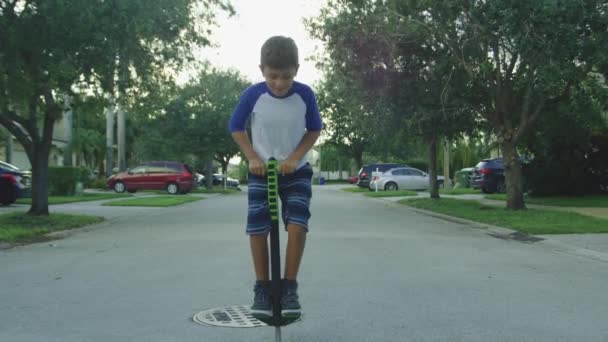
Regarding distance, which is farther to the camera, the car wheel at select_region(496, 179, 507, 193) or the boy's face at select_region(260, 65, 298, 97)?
the car wheel at select_region(496, 179, 507, 193)

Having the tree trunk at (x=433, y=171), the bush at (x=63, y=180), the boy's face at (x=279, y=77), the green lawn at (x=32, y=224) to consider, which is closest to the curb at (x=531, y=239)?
the boy's face at (x=279, y=77)

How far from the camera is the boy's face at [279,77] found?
12.1ft

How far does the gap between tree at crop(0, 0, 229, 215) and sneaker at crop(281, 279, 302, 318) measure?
8.89 meters

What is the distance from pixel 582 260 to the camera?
8.26 meters

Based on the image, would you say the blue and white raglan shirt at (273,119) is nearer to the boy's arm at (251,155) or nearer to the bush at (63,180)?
the boy's arm at (251,155)

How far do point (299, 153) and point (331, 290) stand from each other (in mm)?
2345

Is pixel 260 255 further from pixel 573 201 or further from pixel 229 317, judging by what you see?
pixel 573 201

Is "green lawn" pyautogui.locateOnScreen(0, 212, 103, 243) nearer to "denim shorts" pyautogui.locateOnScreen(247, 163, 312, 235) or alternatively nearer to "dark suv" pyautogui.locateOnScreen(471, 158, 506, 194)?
"denim shorts" pyautogui.locateOnScreen(247, 163, 312, 235)

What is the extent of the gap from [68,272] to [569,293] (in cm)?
515

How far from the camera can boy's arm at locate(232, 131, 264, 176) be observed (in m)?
3.72

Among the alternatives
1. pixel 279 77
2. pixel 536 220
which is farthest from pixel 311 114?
pixel 536 220

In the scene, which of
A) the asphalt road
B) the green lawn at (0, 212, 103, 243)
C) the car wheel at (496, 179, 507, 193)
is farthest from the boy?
the car wheel at (496, 179, 507, 193)

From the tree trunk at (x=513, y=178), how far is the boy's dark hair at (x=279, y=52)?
13975 mm

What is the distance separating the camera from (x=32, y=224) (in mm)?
12672
